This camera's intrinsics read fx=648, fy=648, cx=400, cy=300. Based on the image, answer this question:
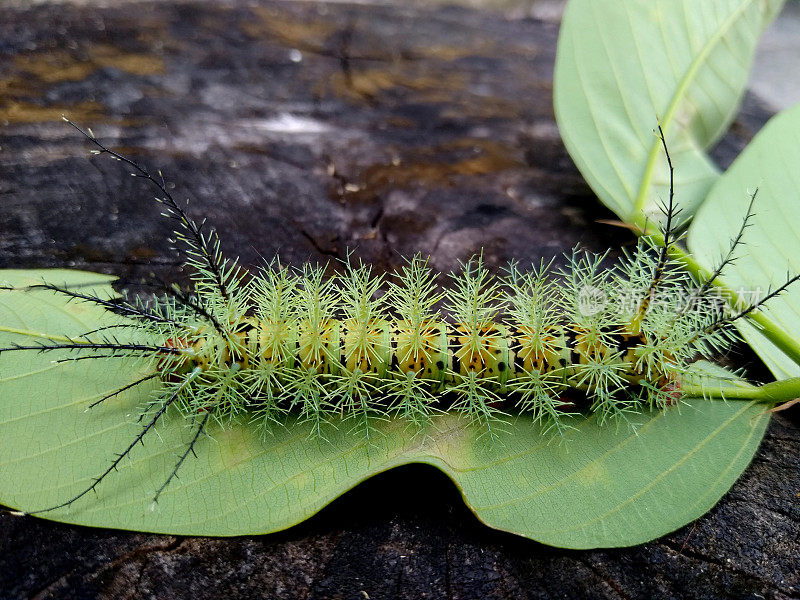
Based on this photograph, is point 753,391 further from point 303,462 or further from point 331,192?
point 331,192

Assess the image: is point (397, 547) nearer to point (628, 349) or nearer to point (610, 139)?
point (628, 349)

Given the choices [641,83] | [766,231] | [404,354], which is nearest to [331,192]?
[404,354]

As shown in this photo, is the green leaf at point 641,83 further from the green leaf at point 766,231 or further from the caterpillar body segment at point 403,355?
the caterpillar body segment at point 403,355

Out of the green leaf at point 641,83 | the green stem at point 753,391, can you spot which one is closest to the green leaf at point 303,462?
the green stem at point 753,391

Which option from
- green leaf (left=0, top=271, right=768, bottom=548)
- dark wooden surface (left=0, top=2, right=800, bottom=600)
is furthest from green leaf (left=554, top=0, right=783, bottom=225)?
green leaf (left=0, top=271, right=768, bottom=548)

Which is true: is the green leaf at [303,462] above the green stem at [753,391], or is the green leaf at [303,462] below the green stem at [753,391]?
below

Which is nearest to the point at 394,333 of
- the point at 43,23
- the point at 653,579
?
the point at 653,579
